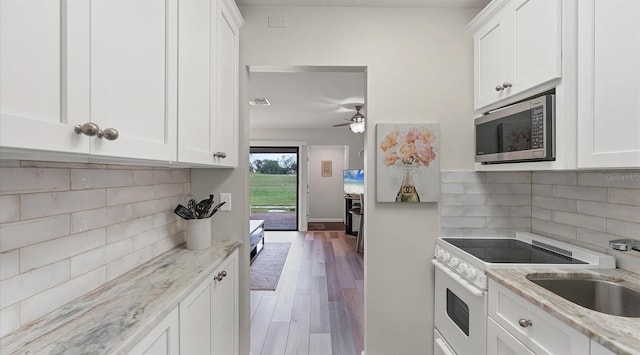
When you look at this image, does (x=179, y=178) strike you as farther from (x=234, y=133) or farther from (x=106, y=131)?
(x=106, y=131)

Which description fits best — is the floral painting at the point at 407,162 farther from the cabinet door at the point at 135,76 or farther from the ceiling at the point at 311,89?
the cabinet door at the point at 135,76

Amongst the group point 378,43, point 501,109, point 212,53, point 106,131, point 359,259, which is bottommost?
point 359,259

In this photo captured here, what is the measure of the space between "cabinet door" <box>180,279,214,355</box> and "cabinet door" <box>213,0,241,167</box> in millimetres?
700

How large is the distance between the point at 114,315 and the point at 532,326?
5.04 feet

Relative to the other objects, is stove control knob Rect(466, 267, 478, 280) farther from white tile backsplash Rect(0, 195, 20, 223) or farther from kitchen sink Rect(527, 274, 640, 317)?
white tile backsplash Rect(0, 195, 20, 223)

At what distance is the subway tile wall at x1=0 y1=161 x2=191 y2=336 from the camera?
869mm

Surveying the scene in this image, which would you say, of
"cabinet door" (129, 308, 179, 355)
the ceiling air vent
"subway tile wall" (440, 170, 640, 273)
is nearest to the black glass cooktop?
"subway tile wall" (440, 170, 640, 273)

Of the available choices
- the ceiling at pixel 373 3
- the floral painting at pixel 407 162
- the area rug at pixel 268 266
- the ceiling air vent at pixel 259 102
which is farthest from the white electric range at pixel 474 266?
the ceiling air vent at pixel 259 102

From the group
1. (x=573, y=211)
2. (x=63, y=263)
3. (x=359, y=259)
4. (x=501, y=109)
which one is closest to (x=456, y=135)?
(x=501, y=109)

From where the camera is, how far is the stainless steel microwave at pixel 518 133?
1403 millimetres

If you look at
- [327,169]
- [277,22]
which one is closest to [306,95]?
[277,22]

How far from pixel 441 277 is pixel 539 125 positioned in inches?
42.8

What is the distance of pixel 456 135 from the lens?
2102mm

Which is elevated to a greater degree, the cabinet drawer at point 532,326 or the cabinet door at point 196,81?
the cabinet door at point 196,81
